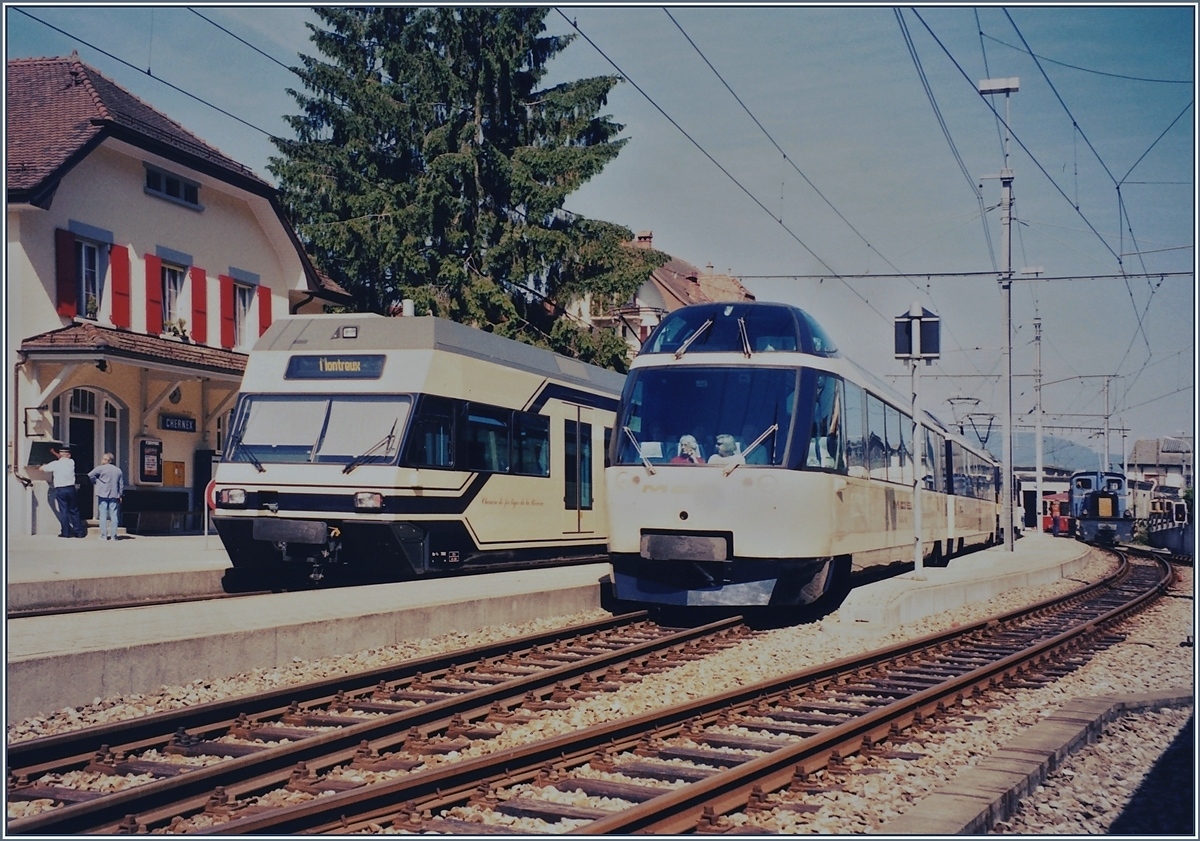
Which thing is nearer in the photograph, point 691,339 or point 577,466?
point 691,339

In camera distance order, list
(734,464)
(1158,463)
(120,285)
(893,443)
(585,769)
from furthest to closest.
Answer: (1158,463) → (120,285) → (893,443) → (734,464) → (585,769)

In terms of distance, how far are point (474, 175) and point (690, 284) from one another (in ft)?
102

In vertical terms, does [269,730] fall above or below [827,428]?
below

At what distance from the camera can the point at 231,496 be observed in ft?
46.7

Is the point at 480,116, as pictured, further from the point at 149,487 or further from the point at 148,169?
the point at 149,487

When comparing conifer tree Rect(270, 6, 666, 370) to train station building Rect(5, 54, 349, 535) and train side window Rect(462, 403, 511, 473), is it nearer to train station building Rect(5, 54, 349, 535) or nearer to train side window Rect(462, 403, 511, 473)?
train station building Rect(5, 54, 349, 535)

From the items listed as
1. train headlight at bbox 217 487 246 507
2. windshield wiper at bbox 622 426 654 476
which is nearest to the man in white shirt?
train headlight at bbox 217 487 246 507

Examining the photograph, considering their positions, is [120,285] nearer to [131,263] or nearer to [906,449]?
Result: [131,263]

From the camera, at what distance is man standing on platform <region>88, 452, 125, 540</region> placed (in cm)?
2100

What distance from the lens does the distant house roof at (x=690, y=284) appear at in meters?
52.3

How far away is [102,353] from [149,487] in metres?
4.83

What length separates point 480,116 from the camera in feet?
101

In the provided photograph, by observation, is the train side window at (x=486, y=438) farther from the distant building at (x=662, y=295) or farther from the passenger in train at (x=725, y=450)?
the distant building at (x=662, y=295)

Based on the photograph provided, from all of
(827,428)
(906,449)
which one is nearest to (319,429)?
(827,428)
